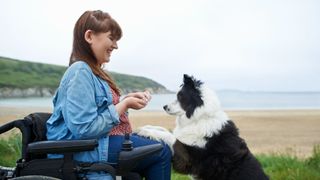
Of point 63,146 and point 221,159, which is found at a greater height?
point 63,146

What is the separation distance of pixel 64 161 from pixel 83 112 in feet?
0.86

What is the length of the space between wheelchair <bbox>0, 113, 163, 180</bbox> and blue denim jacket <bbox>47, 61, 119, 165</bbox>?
6 cm

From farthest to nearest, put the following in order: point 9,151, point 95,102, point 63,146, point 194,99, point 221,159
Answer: point 9,151
point 194,99
point 221,159
point 95,102
point 63,146

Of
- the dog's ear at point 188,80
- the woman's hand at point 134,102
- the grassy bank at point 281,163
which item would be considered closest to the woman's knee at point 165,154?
the woman's hand at point 134,102

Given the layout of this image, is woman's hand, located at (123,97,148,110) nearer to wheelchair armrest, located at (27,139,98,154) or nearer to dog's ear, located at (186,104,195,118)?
wheelchair armrest, located at (27,139,98,154)

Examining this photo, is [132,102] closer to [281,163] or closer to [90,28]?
[90,28]

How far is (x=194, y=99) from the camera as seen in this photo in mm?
3672

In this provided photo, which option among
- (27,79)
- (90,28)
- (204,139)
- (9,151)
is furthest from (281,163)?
(27,79)

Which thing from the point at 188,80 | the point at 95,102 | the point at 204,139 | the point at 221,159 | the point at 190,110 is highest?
the point at 188,80

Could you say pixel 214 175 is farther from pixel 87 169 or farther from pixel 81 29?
pixel 81 29

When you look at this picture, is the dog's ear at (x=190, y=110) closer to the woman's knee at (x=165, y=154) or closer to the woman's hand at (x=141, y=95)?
the woman's knee at (x=165, y=154)

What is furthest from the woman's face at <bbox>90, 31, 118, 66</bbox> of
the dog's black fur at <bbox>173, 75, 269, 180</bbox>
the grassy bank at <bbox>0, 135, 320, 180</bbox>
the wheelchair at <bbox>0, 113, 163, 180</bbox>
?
the grassy bank at <bbox>0, 135, 320, 180</bbox>

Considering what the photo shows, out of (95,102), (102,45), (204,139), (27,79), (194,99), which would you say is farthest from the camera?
(27,79)

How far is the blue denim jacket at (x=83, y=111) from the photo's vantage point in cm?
235
